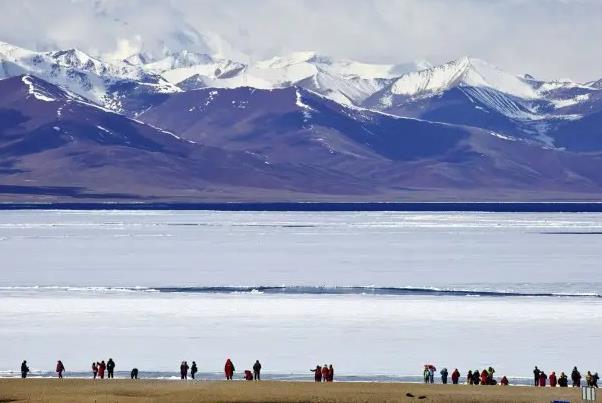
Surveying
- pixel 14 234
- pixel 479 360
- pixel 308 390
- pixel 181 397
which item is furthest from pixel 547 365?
pixel 14 234

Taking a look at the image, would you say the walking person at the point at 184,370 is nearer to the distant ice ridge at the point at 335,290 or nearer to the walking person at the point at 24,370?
the walking person at the point at 24,370

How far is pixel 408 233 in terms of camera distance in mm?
181875

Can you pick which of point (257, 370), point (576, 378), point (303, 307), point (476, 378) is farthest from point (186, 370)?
point (303, 307)

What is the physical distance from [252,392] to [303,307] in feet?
97.4

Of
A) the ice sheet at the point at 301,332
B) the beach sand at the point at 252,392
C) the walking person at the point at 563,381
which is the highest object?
the ice sheet at the point at 301,332

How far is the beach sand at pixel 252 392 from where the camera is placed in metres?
48.9

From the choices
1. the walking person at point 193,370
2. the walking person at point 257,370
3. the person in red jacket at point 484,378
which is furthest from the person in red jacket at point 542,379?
the walking person at point 193,370

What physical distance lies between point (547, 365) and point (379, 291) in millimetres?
33945

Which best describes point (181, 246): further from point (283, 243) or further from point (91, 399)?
point (91, 399)

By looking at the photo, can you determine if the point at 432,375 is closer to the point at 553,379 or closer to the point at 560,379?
the point at 553,379

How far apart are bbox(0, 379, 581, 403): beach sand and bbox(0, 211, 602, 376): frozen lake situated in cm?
439

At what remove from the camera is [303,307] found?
3150 inches

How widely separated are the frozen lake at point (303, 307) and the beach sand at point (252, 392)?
4.39 meters

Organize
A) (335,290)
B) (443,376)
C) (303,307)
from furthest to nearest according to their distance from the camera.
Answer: (335,290), (303,307), (443,376)
